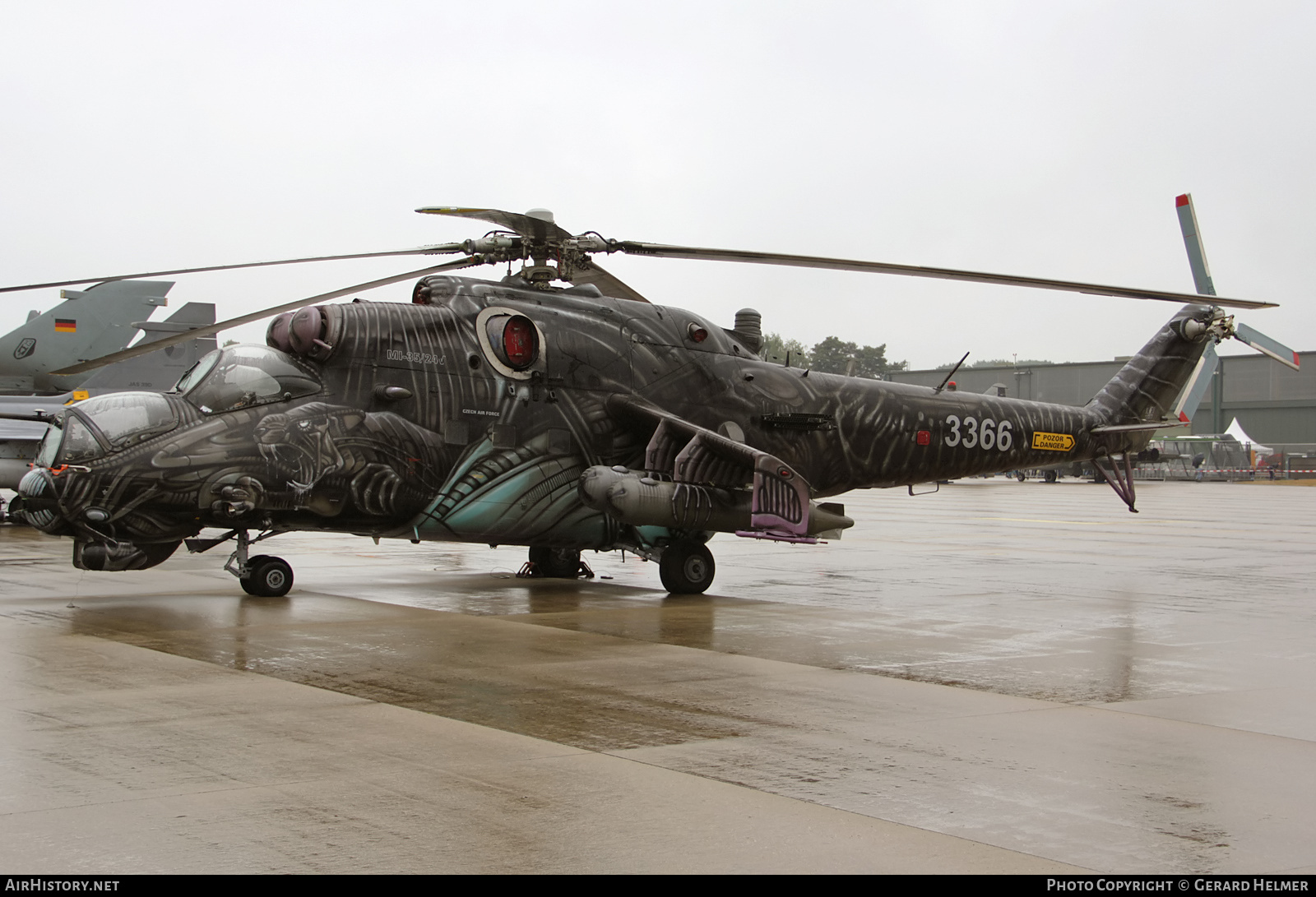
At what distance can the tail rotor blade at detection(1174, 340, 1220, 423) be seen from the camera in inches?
738

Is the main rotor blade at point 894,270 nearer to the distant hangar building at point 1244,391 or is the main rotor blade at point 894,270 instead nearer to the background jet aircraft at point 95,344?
the background jet aircraft at point 95,344

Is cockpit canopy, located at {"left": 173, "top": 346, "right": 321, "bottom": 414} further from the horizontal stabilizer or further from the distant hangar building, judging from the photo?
the distant hangar building

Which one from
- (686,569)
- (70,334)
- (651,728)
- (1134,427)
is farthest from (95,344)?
(651,728)

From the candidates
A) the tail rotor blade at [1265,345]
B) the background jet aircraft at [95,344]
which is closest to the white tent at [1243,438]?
the tail rotor blade at [1265,345]

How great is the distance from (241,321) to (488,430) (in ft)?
9.52

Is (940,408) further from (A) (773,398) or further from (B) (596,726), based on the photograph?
(B) (596,726)

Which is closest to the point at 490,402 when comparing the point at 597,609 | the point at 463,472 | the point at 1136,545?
the point at 463,472

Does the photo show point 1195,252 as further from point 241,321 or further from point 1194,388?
point 241,321

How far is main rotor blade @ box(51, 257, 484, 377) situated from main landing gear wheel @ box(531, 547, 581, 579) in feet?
15.1

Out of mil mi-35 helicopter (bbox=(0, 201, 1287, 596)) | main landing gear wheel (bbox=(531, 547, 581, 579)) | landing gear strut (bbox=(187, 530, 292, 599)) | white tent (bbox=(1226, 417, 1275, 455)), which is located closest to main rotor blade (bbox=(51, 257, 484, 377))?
mil mi-35 helicopter (bbox=(0, 201, 1287, 596))

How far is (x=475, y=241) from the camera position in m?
12.6

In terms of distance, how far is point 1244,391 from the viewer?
90.5 meters

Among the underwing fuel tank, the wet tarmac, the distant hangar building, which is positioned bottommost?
the wet tarmac

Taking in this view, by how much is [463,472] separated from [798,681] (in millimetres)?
5821
